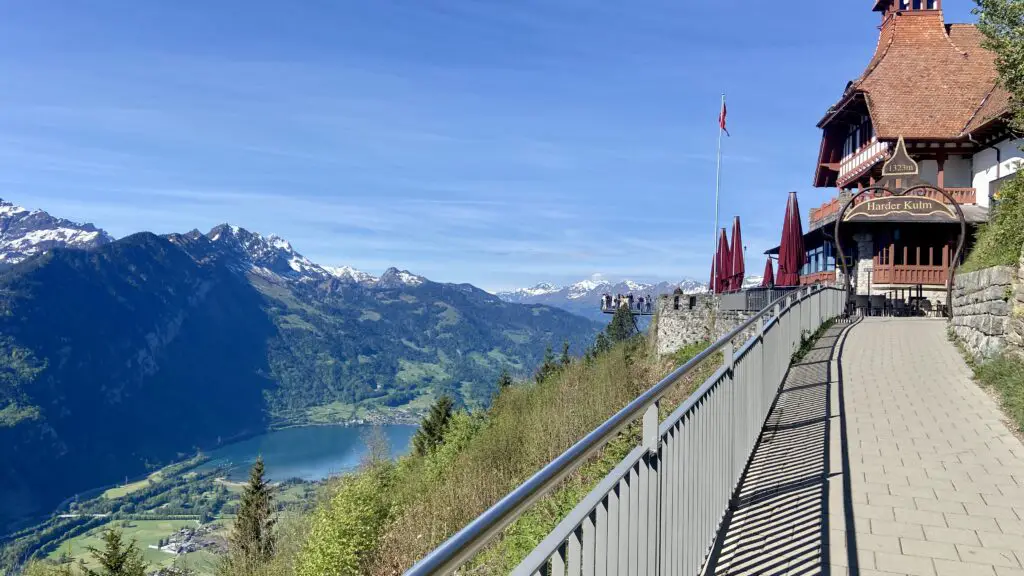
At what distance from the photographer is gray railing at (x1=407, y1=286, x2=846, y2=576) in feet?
5.57

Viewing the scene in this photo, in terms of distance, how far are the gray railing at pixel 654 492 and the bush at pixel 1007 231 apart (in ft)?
24.4

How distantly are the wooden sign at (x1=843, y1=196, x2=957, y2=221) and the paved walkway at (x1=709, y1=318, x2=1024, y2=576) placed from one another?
1882 cm

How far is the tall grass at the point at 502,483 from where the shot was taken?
913 cm

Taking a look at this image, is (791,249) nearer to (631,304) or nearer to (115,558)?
(115,558)

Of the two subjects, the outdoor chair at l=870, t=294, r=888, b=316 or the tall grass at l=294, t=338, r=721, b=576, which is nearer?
the tall grass at l=294, t=338, r=721, b=576

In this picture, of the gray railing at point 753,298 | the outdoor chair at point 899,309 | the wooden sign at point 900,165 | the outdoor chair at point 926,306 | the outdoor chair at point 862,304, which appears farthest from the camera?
the wooden sign at point 900,165

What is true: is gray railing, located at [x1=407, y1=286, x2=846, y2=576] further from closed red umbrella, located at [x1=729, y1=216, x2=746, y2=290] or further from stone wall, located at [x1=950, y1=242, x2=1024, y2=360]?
closed red umbrella, located at [x1=729, y1=216, x2=746, y2=290]

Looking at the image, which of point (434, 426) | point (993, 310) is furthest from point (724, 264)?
point (434, 426)

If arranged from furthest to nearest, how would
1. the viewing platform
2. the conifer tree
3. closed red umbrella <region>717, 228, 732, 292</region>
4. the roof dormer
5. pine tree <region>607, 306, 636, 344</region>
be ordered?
pine tree <region>607, 306, 636, 344</region> → the viewing platform → the roof dormer → closed red umbrella <region>717, 228, 732, 292</region> → the conifer tree

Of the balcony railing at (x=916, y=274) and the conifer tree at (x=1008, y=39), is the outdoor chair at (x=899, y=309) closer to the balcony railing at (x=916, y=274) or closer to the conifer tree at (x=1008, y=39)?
the balcony railing at (x=916, y=274)

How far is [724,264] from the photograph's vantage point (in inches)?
1304

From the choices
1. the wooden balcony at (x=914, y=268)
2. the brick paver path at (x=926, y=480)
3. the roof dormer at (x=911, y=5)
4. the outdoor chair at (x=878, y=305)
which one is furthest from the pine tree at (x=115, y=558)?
the roof dormer at (x=911, y=5)

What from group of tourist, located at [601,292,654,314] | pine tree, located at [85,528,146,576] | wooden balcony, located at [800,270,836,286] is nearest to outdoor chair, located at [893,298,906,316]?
wooden balcony, located at [800,270,836,286]

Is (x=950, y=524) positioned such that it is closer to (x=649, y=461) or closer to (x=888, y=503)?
(x=888, y=503)
